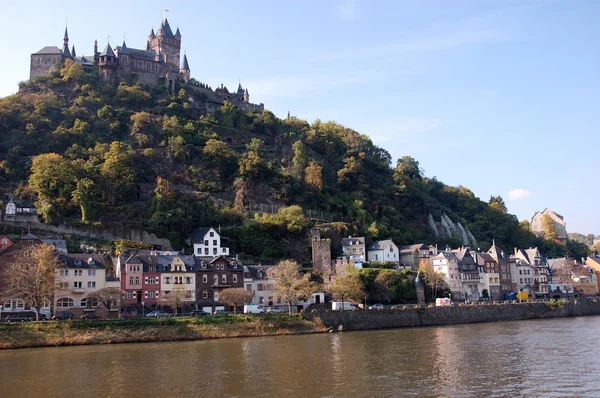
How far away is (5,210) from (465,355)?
56.6 meters

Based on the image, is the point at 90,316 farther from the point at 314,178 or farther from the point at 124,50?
the point at 124,50

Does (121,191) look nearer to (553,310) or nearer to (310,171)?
(310,171)

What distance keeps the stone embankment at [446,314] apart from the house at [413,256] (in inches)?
545

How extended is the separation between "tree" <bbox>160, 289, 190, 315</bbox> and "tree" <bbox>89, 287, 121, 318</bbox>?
4.93 meters

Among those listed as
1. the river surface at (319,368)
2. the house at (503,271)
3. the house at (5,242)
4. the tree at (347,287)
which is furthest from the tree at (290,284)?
the house at (503,271)

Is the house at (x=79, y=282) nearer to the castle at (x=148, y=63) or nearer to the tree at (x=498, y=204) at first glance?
the castle at (x=148, y=63)

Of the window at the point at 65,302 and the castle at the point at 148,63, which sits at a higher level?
the castle at the point at 148,63

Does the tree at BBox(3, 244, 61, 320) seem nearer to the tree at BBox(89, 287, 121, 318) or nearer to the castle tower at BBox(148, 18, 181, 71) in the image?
the tree at BBox(89, 287, 121, 318)

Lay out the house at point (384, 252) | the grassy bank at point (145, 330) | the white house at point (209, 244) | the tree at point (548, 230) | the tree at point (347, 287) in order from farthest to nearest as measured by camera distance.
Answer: the tree at point (548, 230) < the house at point (384, 252) < the white house at point (209, 244) < the tree at point (347, 287) < the grassy bank at point (145, 330)

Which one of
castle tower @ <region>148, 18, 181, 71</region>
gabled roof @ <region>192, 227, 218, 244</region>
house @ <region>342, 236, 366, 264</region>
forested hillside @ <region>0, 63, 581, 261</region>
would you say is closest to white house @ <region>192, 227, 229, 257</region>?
gabled roof @ <region>192, 227, 218, 244</region>

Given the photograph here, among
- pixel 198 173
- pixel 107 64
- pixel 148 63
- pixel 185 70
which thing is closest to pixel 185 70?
pixel 185 70

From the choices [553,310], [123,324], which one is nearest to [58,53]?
[123,324]

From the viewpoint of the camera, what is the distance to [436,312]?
210 feet

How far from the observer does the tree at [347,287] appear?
6366cm
